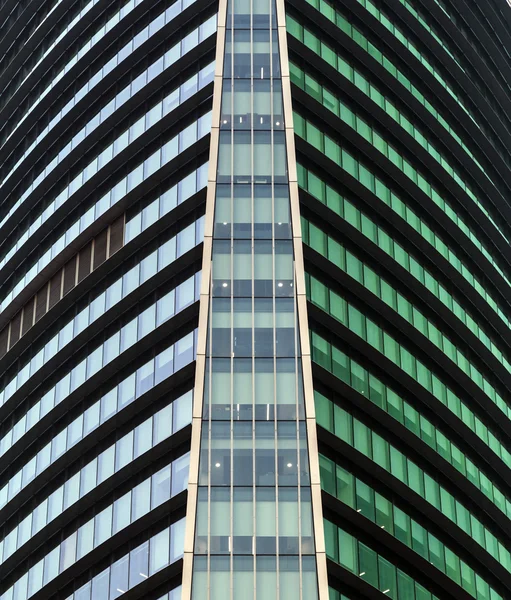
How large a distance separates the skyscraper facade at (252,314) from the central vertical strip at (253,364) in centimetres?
10

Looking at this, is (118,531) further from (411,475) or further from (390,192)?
(390,192)

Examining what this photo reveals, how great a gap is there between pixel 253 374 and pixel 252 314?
2.85 meters

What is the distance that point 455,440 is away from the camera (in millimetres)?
75500

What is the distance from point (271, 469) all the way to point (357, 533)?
321 inches

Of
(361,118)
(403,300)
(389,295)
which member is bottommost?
(389,295)

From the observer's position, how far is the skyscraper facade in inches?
2451

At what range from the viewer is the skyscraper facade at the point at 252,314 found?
62250 millimetres

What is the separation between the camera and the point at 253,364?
206ft

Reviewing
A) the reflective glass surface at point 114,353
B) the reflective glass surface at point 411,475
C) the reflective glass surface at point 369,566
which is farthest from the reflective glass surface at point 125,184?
the reflective glass surface at point 369,566

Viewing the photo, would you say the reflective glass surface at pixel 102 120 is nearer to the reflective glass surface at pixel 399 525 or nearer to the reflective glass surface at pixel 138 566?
the reflective glass surface at pixel 399 525

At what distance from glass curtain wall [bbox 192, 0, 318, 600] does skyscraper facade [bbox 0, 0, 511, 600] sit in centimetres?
10

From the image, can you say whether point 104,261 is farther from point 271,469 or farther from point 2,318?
point 271,469

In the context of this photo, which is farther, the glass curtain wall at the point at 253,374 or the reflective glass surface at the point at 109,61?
the reflective glass surface at the point at 109,61

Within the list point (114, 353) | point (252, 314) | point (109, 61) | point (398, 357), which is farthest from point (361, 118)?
point (252, 314)
